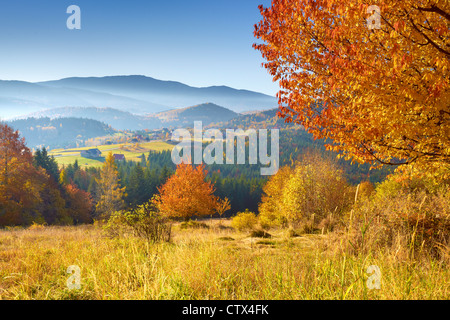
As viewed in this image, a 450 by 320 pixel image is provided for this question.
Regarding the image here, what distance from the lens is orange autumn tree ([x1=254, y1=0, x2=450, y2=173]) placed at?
16.0 feet

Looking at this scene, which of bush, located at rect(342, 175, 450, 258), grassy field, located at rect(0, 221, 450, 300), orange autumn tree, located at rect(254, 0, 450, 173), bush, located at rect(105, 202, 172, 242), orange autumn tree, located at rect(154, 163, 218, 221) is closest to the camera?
grassy field, located at rect(0, 221, 450, 300)

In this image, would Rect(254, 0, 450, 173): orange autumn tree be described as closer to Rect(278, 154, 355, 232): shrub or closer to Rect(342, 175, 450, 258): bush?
Rect(342, 175, 450, 258): bush

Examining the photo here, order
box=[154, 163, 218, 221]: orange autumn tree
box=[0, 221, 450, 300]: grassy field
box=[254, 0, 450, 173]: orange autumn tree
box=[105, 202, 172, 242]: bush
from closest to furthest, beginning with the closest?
box=[0, 221, 450, 300]: grassy field → box=[254, 0, 450, 173]: orange autumn tree → box=[105, 202, 172, 242]: bush → box=[154, 163, 218, 221]: orange autumn tree

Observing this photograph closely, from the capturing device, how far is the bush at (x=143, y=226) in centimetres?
796

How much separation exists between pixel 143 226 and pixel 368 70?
23.8 feet

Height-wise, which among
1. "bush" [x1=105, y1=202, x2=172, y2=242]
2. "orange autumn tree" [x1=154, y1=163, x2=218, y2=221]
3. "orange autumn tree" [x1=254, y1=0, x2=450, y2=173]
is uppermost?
"orange autumn tree" [x1=254, y1=0, x2=450, y2=173]

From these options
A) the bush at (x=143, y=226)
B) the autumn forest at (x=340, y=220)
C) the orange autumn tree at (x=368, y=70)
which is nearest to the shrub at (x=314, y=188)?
the autumn forest at (x=340, y=220)

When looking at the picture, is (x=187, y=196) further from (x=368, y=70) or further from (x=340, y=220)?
(x=368, y=70)

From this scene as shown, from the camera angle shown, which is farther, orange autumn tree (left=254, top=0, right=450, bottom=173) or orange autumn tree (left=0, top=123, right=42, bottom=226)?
orange autumn tree (left=0, top=123, right=42, bottom=226)

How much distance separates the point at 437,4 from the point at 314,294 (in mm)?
5473

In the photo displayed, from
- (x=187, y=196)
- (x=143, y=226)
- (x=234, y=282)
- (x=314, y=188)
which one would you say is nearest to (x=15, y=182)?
(x=187, y=196)

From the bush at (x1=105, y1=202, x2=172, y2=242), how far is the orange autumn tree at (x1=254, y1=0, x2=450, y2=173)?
16.9 ft

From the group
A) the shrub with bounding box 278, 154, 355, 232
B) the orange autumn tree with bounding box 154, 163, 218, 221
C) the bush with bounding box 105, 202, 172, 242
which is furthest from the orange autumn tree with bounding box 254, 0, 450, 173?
the orange autumn tree with bounding box 154, 163, 218, 221
